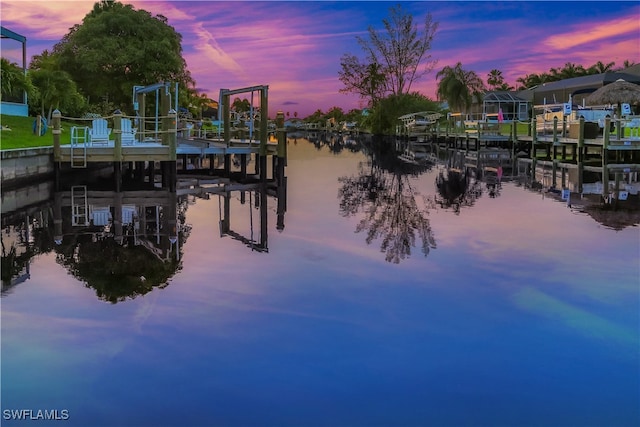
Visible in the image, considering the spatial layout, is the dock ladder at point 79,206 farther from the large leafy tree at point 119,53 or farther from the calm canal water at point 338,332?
the large leafy tree at point 119,53

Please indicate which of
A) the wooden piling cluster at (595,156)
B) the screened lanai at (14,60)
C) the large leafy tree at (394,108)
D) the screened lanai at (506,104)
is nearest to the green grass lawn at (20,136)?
the screened lanai at (14,60)

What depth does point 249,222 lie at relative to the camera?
1417 cm

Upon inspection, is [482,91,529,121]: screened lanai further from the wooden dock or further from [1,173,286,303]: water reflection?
[1,173,286,303]: water reflection

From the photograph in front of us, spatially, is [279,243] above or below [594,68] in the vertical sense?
below

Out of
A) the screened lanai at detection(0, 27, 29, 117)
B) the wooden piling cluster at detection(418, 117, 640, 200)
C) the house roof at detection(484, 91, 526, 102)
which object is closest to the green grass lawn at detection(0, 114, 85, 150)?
the screened lanai at detection(0, 27, 29, 117)

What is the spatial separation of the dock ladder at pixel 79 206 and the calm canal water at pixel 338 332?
5.59 feet

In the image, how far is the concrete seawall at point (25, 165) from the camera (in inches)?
651

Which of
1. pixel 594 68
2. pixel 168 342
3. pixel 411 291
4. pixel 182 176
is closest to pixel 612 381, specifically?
pixel 411 291

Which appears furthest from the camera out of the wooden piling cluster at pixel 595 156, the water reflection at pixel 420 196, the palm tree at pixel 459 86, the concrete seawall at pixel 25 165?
the palm tree at pixel 459 86

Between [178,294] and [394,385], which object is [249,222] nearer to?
[178,294]

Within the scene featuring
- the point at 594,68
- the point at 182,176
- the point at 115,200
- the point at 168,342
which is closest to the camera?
the point at 168,342

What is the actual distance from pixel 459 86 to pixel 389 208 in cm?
4736

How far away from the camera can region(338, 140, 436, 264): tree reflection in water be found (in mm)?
11648

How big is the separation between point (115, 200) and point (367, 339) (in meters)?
11.4
